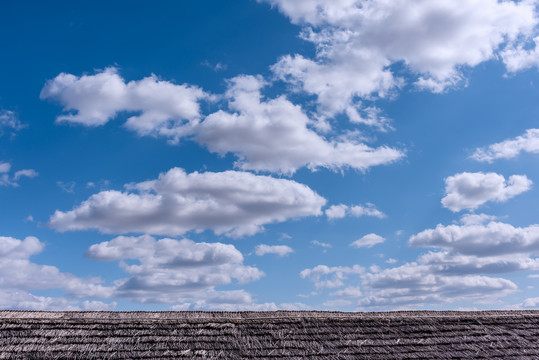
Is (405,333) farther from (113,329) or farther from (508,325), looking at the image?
(113,329)

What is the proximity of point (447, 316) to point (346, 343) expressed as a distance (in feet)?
11.2

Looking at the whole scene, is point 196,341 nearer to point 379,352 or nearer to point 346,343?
point 346,343

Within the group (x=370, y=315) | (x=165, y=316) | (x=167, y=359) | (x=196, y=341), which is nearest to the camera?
(x=167, y=359)

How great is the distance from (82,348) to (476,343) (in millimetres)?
8057

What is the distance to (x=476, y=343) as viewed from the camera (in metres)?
10.5

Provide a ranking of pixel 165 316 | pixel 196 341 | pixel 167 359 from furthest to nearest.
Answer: pixel 165 316 < pixel 196 341 < pixel 167 359

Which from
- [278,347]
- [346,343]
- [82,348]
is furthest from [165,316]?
[346,343]

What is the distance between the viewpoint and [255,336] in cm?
979

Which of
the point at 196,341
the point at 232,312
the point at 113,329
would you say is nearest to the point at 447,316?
the point at 232,312

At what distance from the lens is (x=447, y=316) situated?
11820 millimetres

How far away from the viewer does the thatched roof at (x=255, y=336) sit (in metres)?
8.99

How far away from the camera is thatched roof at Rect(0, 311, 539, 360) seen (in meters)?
8.99

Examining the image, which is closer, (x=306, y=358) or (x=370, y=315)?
(x=306, y=358)

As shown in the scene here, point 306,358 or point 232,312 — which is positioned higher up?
point 232,312
